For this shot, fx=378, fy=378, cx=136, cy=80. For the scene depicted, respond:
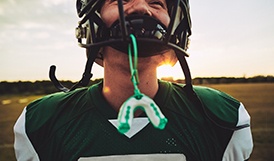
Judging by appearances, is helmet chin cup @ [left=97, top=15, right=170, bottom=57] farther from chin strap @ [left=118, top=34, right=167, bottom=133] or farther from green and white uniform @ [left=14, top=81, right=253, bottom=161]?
chin strap @ [left=118, top=34, right=167, bottom=133]

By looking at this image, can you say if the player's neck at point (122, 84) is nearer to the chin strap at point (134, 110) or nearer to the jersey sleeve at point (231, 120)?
the jersey sleeve at point (231, 120)

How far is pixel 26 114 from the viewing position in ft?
7.14

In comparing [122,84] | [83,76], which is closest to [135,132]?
[122,84]

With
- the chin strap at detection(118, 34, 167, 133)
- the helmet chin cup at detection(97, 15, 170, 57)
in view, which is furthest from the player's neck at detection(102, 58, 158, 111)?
the chin strap at detection(118, 34, 167, 133)

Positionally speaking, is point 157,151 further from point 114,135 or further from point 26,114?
point 26,114

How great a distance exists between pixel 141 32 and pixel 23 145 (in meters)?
0.91

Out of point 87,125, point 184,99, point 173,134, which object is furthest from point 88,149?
point 184,99

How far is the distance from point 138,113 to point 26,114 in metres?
0.68

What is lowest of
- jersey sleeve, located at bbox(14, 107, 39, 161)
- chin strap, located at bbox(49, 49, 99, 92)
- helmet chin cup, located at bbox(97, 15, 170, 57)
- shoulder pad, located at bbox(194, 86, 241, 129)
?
jersey sleeve, located at bbox(14, 107, 39, 161)

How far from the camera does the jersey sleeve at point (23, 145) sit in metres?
2.01

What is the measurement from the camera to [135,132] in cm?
191

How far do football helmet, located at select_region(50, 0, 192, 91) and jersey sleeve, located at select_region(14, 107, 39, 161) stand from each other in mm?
374

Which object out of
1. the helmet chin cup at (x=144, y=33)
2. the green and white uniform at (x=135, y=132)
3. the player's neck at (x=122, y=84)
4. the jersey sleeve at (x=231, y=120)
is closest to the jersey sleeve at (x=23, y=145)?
the green and white uniform at (x=135, y=132)

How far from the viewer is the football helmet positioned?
169 centimetres
